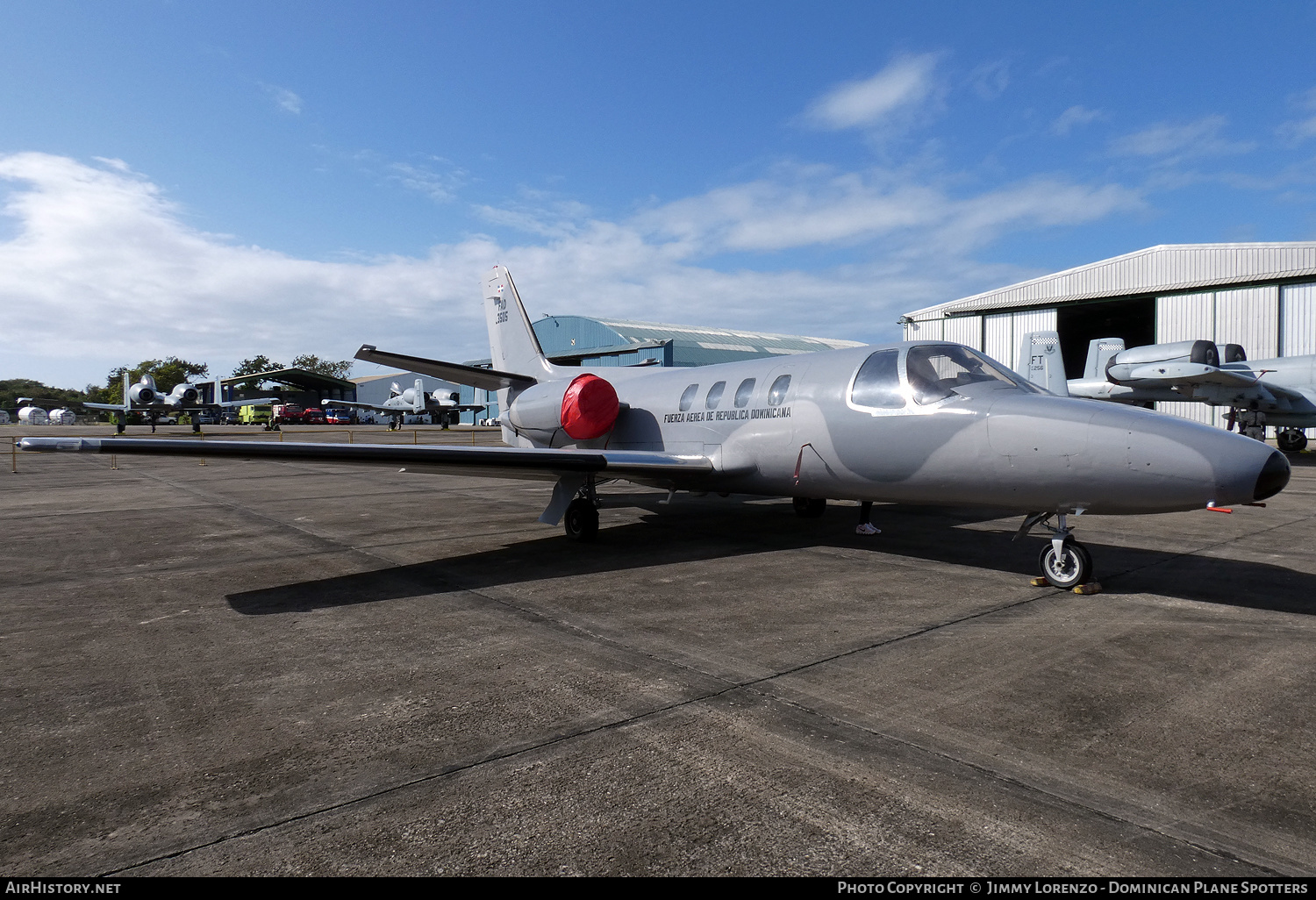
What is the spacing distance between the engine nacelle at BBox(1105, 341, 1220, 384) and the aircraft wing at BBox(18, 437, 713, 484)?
63.0 ft

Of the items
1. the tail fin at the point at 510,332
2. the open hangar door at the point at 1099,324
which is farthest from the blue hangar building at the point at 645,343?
the tail fin at the point at 510,332

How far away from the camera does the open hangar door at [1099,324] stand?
3388cm

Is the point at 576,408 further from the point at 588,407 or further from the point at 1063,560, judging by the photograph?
the point at 1063,560

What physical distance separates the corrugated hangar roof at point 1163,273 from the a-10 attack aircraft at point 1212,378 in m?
7.18

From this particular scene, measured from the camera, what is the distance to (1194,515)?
460 inches

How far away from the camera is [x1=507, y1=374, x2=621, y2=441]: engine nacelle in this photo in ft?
34.3

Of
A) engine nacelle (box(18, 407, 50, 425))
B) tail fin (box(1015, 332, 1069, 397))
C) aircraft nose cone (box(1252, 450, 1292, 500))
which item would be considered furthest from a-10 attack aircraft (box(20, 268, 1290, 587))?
engine nacelle (box(18, 407, 50, 425))

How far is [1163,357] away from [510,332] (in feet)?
65.5

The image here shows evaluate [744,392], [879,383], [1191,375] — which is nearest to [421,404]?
[1191,375]

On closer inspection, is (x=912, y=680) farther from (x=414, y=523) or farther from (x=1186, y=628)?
(x=414, y=523)

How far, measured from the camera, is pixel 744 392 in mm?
9141

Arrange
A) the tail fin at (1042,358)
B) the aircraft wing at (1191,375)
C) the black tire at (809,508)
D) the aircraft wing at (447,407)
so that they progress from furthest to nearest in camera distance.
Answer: the aircraft wing at (447,407) → the tail fin at (1042,358) → the aircraft wing at (1191,375) → the black tire at (809,508)

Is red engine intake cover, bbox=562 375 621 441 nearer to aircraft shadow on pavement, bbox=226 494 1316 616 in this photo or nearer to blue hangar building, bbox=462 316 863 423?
aircraft shadow on pavement, bbox=226 494 1316 616

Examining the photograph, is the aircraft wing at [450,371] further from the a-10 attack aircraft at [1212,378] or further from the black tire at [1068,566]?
the a-10 attack aircraft at [1212,378]
